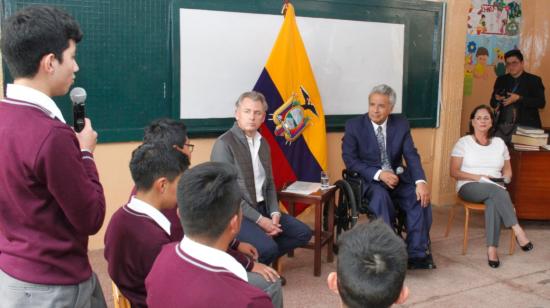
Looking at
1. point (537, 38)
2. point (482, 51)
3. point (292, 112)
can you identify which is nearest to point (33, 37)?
point (292, 112)

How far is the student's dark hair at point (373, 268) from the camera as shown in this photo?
3.73ft

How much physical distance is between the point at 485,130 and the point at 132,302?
10.1 feet

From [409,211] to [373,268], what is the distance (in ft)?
7.92

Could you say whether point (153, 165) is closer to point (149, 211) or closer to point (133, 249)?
point (149, 211)

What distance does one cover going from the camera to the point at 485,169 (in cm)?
385

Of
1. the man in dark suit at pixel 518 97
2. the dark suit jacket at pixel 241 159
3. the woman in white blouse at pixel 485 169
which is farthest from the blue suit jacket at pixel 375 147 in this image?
the man in dark suit at pixel 518 97

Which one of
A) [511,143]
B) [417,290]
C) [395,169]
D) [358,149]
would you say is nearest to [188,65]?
[358,149]

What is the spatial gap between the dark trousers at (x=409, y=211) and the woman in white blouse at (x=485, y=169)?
48 cm

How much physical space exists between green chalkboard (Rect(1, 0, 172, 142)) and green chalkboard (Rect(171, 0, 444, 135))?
0.40 metres

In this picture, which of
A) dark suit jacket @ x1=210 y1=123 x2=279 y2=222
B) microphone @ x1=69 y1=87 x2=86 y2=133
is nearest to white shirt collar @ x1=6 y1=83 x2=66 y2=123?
microphone @ x1=69 y1=87 x2=86 y2=133

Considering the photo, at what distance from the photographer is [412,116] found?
471 cm

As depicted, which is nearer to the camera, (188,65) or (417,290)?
(417,290)

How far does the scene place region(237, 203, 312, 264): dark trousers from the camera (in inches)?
109

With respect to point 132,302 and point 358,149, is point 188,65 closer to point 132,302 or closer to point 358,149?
point 358,149
